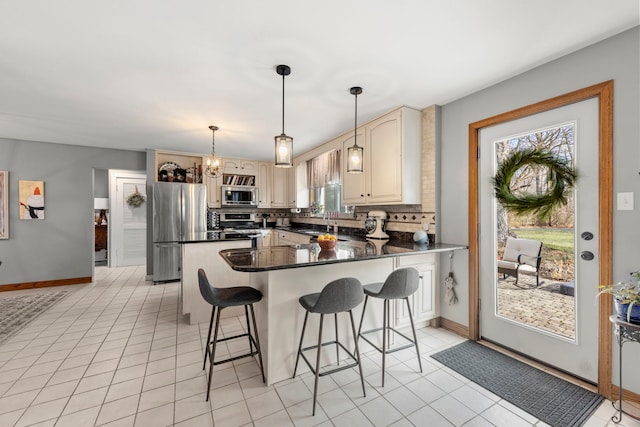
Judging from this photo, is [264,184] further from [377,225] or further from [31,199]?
[31,199]

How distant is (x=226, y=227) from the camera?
5816 millimetres

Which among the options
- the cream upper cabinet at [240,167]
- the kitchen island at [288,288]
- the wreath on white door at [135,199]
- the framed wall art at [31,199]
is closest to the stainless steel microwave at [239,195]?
the cream upper cabinet at [240,167]

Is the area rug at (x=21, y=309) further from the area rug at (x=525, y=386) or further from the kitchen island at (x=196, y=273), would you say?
the area rug at (x=525, y=386)

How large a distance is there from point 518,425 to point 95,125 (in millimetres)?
5372

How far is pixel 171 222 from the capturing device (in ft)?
15.8

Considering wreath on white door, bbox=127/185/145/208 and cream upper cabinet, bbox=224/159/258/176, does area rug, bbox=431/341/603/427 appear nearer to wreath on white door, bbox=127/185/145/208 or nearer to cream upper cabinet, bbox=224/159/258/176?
cream upper cabinet, bbox=224/159/258/176

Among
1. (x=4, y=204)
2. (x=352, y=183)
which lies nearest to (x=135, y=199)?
(x=4, y=204)

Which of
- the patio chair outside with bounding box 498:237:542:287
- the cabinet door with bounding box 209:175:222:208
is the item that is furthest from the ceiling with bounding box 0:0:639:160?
the cabinet door with bounding box 209:175:222:208

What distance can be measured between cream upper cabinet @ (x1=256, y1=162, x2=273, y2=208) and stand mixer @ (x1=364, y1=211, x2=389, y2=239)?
3.12 meters

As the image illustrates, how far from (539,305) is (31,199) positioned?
7.13 metres

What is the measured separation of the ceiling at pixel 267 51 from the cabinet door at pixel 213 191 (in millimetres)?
2250

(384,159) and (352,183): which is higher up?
(384,159)

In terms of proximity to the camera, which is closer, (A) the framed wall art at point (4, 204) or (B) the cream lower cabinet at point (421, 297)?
(B) the cream lower cabinet at point (421, 297)

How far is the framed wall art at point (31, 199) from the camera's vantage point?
14.6ft
